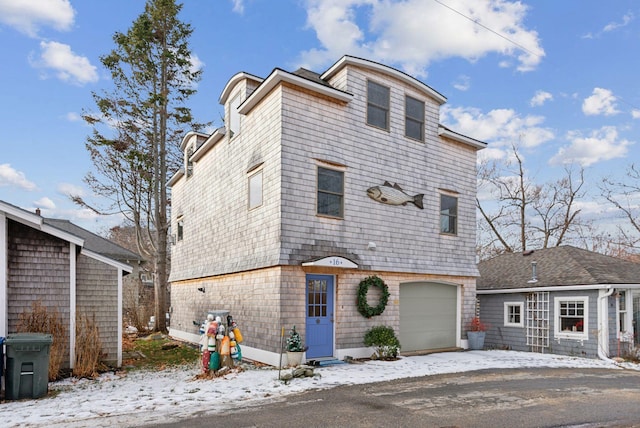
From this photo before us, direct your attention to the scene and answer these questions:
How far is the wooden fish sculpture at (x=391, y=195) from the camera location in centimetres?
1286

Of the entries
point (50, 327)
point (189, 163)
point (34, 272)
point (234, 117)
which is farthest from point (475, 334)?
point (189, 163)

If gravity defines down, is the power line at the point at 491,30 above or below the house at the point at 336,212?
above

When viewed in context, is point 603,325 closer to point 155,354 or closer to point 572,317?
point 572,317

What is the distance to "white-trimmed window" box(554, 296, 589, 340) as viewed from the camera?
13805 mm

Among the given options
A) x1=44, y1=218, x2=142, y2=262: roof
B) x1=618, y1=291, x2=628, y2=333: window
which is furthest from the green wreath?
x1=44, y1=218, x2=142, y2=262: roof

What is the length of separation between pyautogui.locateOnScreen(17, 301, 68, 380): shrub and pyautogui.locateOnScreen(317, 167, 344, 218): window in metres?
6.44

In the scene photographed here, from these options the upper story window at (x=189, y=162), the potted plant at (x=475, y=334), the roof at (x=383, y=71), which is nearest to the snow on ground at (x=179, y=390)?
the potted plant at (x=475, y=334)

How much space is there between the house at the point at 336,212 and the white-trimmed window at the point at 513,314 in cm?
202

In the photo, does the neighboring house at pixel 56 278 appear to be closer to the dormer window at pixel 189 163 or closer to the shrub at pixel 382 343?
the shrub at pixel 382 343

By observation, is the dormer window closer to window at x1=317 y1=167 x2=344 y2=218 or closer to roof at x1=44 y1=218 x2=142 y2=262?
roof at x1=44 y1=218 x2=142 y2=262

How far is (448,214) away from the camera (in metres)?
15.0

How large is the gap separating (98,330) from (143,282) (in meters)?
19.5

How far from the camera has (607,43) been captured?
14258mm

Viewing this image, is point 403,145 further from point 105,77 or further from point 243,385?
point 105,77
